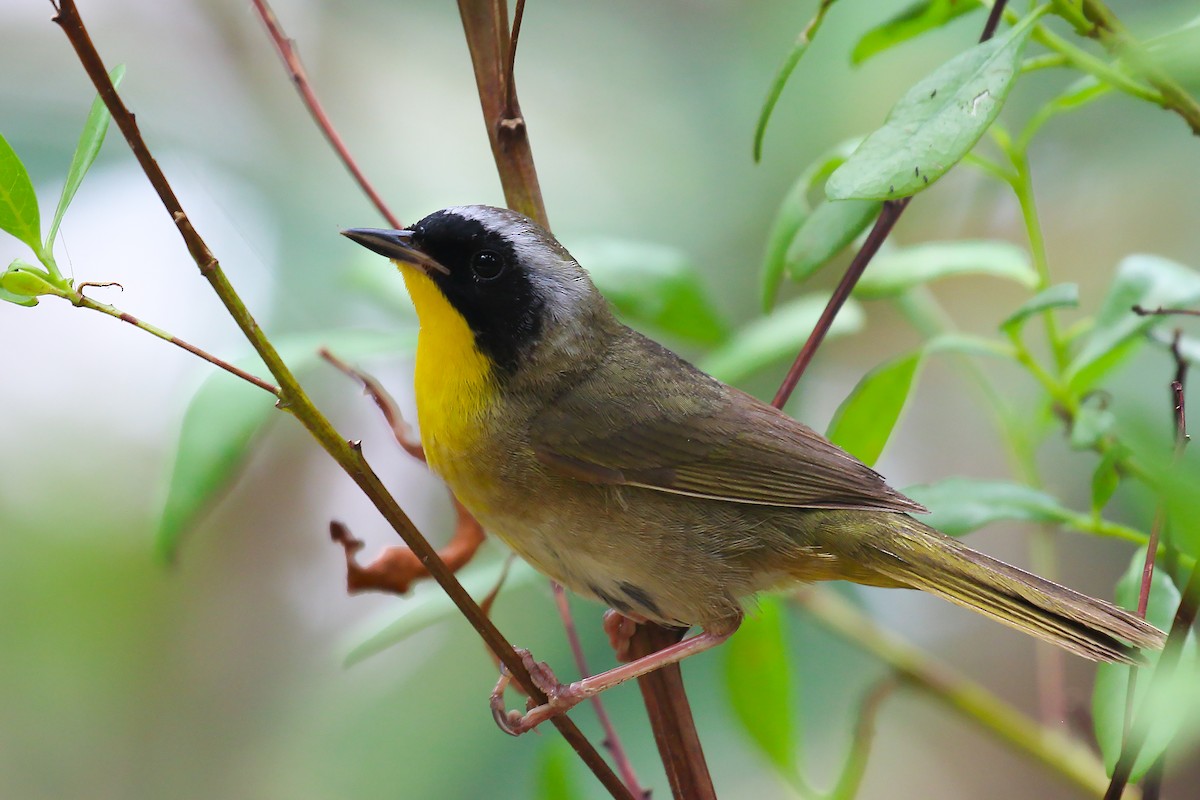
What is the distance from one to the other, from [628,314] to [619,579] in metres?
0.55

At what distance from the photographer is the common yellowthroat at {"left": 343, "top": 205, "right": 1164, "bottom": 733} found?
1.97 m

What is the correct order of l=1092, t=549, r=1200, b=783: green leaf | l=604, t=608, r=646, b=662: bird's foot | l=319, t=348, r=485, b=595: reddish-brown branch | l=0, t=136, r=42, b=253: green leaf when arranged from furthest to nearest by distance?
1. l=604, t=608, r=646, b=662: bird's foot
2. l=319, t=348, r=485, b=595: reddish-brown branch
3. l=0, t=136, r=42, b=253: green leaf
4. l=1092, t=549, r=1200, b=783: green leaf

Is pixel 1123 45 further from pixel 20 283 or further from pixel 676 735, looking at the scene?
pixel 20 283

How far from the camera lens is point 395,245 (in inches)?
78.9

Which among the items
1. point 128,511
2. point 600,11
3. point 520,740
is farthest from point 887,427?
point 600,11

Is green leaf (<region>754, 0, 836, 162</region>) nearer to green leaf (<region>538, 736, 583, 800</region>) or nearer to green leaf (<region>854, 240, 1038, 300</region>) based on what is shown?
green leaf (<region>854, 240, 1038, 300</region>)

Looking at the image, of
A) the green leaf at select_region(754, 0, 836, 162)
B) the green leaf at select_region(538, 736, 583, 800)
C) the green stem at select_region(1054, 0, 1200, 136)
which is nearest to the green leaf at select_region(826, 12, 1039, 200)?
the green stem at select_region(1054, 0, 1200, 136)

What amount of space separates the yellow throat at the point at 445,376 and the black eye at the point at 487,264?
0.09m

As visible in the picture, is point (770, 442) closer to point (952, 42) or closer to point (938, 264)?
point (938, 264)

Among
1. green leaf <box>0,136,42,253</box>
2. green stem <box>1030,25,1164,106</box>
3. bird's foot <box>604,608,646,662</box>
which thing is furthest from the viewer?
bird's foot <box>604,608,646,662</box>

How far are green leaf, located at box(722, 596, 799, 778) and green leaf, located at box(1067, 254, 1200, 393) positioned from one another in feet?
2.36

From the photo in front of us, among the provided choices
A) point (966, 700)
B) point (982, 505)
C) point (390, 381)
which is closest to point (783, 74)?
point (982, 505)

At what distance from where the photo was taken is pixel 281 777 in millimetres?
3604

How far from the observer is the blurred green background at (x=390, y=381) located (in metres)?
3.51
